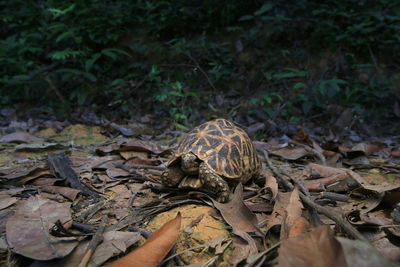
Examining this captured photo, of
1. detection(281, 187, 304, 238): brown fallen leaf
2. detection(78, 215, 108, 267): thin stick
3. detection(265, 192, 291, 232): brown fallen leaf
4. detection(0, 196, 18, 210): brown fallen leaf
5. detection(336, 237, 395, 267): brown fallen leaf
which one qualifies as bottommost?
detection(265, 192, 291, 232): brown fallen leaf

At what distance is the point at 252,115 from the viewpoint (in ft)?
18.9

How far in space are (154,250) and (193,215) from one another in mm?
545

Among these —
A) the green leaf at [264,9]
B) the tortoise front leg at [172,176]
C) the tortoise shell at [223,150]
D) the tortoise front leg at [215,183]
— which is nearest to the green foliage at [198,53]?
the green leaf at [264,9]

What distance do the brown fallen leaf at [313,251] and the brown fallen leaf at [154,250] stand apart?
551mm

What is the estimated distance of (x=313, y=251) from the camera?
116 cm

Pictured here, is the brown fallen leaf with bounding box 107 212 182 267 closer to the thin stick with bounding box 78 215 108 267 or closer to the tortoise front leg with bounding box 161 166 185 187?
the thin stick with bounding box 78 215 108 267

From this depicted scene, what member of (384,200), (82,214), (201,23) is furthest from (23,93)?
(384,200)

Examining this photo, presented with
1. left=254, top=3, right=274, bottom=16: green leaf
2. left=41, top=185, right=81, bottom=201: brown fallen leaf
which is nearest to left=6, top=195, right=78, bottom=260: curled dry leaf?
left=41, top=185, right=81, bottom=201: brown fallen leaf

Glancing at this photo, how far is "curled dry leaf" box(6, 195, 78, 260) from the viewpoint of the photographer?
1.39 m

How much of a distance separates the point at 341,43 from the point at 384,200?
585cm

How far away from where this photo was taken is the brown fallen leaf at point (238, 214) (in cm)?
172

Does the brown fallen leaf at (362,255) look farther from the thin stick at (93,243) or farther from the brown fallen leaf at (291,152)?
the brown fallen leaf at (291,152)

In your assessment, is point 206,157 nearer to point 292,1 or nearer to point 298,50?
point 298,50

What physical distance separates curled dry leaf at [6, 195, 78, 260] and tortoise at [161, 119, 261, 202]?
84 cm
